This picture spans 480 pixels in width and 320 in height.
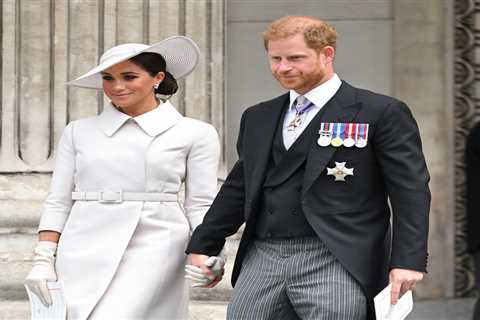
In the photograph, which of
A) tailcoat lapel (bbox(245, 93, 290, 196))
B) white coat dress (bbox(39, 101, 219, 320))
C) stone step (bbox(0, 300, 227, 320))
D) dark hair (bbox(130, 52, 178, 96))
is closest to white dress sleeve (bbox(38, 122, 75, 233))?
white coat dress (bbox(39, 101, 219, 320))

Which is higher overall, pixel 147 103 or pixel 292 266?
pixel 147 103

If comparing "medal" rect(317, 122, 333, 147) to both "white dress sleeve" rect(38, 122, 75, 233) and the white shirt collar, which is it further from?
"white dress sleeve" rect(38, 122, 75, 233)

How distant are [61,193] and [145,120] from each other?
45cm

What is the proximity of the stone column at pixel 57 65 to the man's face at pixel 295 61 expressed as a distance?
3211 mm

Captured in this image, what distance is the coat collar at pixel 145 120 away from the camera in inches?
192

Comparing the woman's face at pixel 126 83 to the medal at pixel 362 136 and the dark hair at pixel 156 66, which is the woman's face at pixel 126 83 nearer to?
the dark hair at pixel 156 66

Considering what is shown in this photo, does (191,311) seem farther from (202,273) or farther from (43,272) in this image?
(202,273)

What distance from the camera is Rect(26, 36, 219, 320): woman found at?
15.6 feet

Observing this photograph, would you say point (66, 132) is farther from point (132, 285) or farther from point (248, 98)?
point (248, 98)

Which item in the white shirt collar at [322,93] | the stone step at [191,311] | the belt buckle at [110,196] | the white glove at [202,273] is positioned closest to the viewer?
the white shirt collar at [322,93]

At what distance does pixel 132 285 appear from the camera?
4.75 meters

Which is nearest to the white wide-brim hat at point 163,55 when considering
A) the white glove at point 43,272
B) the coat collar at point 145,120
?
the coat collar at point 145,120

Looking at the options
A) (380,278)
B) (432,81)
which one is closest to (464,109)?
(432,81)

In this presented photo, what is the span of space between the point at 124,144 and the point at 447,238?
4921 millimetres
